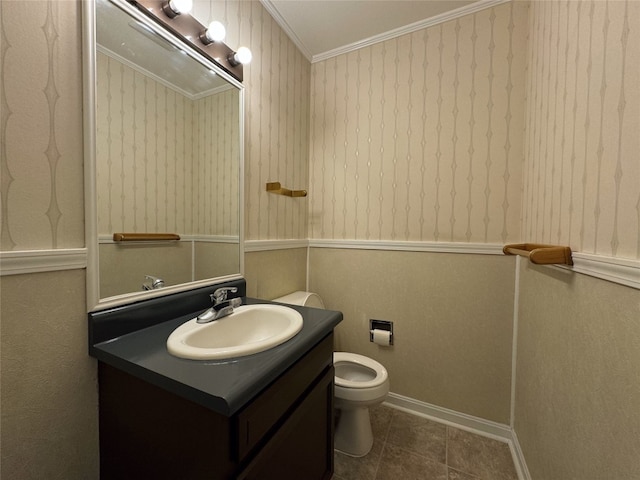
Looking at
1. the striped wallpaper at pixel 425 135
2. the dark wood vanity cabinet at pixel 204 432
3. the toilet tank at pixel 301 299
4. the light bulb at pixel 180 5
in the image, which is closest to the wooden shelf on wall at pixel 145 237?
the dark wood vanity cabinet at pixel 204 432

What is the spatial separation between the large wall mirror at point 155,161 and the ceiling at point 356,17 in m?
0.71

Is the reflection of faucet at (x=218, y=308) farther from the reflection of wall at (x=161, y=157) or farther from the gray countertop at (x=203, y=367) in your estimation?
the reflection of wall at (x=161, y=157)

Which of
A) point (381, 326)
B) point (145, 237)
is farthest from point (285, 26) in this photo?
point (381, 326)

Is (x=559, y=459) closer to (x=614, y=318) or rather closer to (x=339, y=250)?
(x=614, y=318)

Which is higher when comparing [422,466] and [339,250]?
[339,250]

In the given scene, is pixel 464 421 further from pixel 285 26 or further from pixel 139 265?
pixel 285 26

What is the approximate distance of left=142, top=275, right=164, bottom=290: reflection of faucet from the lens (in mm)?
939

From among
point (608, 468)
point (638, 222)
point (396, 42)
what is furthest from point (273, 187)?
point (608, 468)

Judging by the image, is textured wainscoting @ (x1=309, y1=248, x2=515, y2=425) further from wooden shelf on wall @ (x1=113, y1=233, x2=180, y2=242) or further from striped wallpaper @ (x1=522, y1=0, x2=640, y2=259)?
wooden shelf on wall @ (x1=113, y1=233, x2=180, y2=242)

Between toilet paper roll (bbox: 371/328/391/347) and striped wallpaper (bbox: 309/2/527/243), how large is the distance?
0.64m

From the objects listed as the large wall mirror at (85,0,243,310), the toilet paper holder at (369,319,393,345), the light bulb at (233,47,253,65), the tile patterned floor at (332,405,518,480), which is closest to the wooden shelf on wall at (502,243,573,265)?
the toilet paper holder at (369,319,393,345)

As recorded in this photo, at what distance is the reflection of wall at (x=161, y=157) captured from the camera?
84 centimetres

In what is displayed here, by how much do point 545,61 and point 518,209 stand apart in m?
0.71

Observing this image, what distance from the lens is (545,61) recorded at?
1139 millimetres
